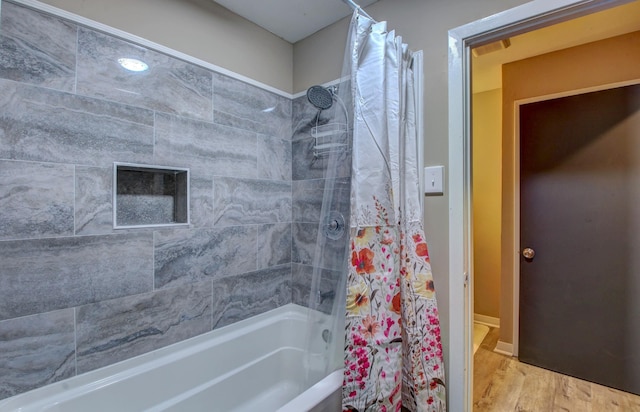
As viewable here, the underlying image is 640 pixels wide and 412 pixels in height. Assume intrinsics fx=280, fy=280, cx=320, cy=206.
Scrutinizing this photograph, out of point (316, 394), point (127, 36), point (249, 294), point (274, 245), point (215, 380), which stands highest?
point (127, 36)

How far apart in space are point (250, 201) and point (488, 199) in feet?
8.78

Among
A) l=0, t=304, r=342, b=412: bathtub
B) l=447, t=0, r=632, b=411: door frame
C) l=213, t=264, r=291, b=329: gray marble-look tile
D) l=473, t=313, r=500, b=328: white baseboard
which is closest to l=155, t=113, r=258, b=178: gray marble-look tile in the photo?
l=213, t=264, r=291, b=329: gray marble-look tile

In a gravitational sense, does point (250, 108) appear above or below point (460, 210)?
above

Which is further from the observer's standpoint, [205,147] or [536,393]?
[536,393]

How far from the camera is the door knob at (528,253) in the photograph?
2.33m

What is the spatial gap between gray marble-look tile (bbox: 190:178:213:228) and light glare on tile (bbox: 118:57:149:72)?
1.89 ft

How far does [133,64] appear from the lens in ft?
4.39

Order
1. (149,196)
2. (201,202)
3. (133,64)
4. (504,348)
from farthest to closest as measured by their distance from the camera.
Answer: (504,348)
(201,202)
(149,196)
(133,64)

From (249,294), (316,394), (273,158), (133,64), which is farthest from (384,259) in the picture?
(133,64)

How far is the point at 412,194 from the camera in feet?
4.21

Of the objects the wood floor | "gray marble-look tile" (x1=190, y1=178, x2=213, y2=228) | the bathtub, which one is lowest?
the wood floor

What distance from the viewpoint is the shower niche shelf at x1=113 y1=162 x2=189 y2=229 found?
1.35 meters

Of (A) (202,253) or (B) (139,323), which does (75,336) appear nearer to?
(B) (139,323)

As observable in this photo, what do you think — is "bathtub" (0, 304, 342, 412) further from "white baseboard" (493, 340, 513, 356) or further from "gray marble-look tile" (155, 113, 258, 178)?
"white baseboard" (493, 340, 513, 356)
